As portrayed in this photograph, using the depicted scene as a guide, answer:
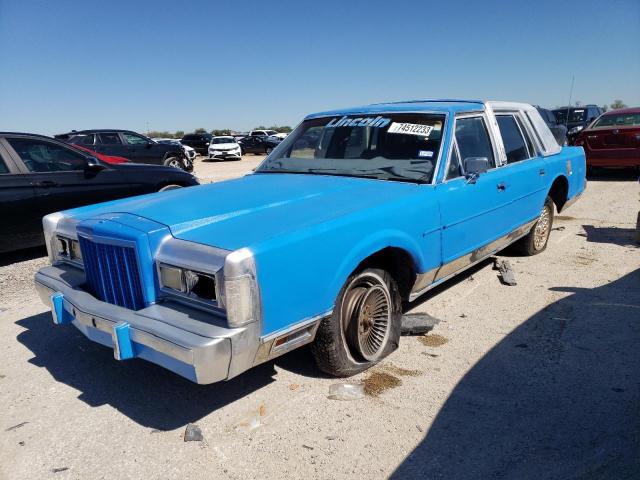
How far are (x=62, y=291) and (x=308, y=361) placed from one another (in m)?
1.66

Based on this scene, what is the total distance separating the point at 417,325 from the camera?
12.7 feet

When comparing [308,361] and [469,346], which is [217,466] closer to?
[308,361]

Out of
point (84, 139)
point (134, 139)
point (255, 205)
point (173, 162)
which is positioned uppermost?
point (84, 139)

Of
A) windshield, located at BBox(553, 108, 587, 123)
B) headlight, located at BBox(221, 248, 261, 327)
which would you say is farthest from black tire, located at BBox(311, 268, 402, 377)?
windshield, located at BBox(553, 108, 587, 123)

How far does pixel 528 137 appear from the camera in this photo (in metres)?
5.24

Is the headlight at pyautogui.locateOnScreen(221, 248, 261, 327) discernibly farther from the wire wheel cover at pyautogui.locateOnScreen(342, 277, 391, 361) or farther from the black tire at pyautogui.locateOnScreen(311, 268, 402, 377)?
the wire wheel cover at pyautogui.locateOnScreen(342, 277, 391, 361)

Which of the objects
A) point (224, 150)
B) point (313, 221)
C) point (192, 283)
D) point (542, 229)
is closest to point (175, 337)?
point (192, 283)

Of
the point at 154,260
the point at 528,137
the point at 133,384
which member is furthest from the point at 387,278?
the point at 528,137

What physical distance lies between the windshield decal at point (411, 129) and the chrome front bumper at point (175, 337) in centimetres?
224

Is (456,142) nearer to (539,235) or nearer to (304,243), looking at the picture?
(304,243)

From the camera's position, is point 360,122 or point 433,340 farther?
point 360,122

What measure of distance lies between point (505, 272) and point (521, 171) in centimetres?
105

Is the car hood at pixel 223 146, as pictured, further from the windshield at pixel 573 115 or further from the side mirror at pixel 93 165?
the side mirror at pixel 93 165

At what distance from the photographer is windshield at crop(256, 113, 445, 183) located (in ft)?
12.6
